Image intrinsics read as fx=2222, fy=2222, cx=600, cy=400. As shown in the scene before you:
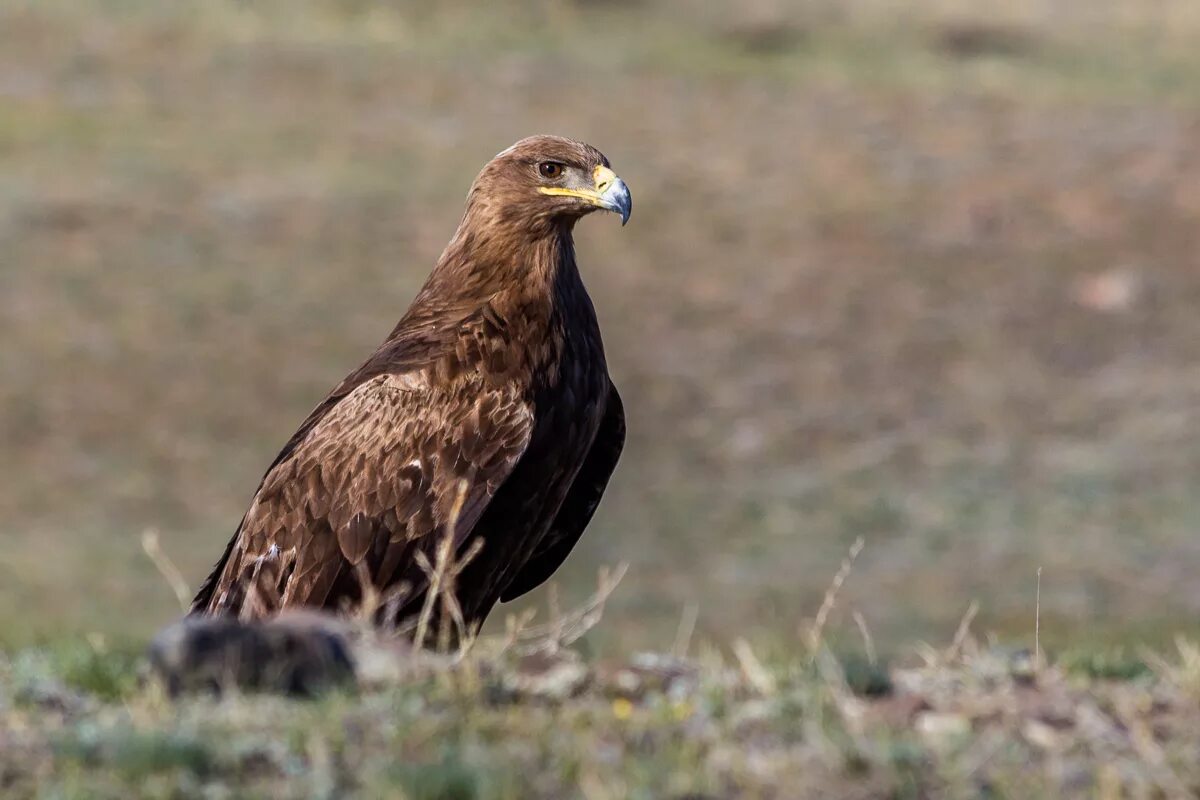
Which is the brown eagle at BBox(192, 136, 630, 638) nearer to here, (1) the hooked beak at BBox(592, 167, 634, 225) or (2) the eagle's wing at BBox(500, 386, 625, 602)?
(2) the eagle's wing at BBox(500, 386, 625, 602)

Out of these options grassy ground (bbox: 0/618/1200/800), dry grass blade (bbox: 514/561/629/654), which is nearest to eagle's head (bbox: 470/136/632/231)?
dry grass blade (bbox: 514/561/629/654)

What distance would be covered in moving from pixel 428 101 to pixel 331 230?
578 centimetres

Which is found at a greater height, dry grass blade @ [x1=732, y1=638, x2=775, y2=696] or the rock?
the rock

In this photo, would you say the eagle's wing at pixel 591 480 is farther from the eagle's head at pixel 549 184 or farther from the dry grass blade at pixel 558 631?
the dry grass blade at pixel 558 631

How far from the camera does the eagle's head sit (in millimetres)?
8250

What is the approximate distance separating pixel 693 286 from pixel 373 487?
1713 cm

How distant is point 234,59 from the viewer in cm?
3183

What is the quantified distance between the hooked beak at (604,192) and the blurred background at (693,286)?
21.2 ft

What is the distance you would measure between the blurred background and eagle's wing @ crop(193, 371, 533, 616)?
6.15 meters

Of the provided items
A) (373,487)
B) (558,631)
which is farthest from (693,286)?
(558,631)

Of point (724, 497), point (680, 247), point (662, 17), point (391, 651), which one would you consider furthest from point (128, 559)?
point (662, 17)

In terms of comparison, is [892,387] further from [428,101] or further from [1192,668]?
[1192,668]

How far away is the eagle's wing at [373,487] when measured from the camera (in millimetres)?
7461

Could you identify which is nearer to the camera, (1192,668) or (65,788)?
(65,788)
